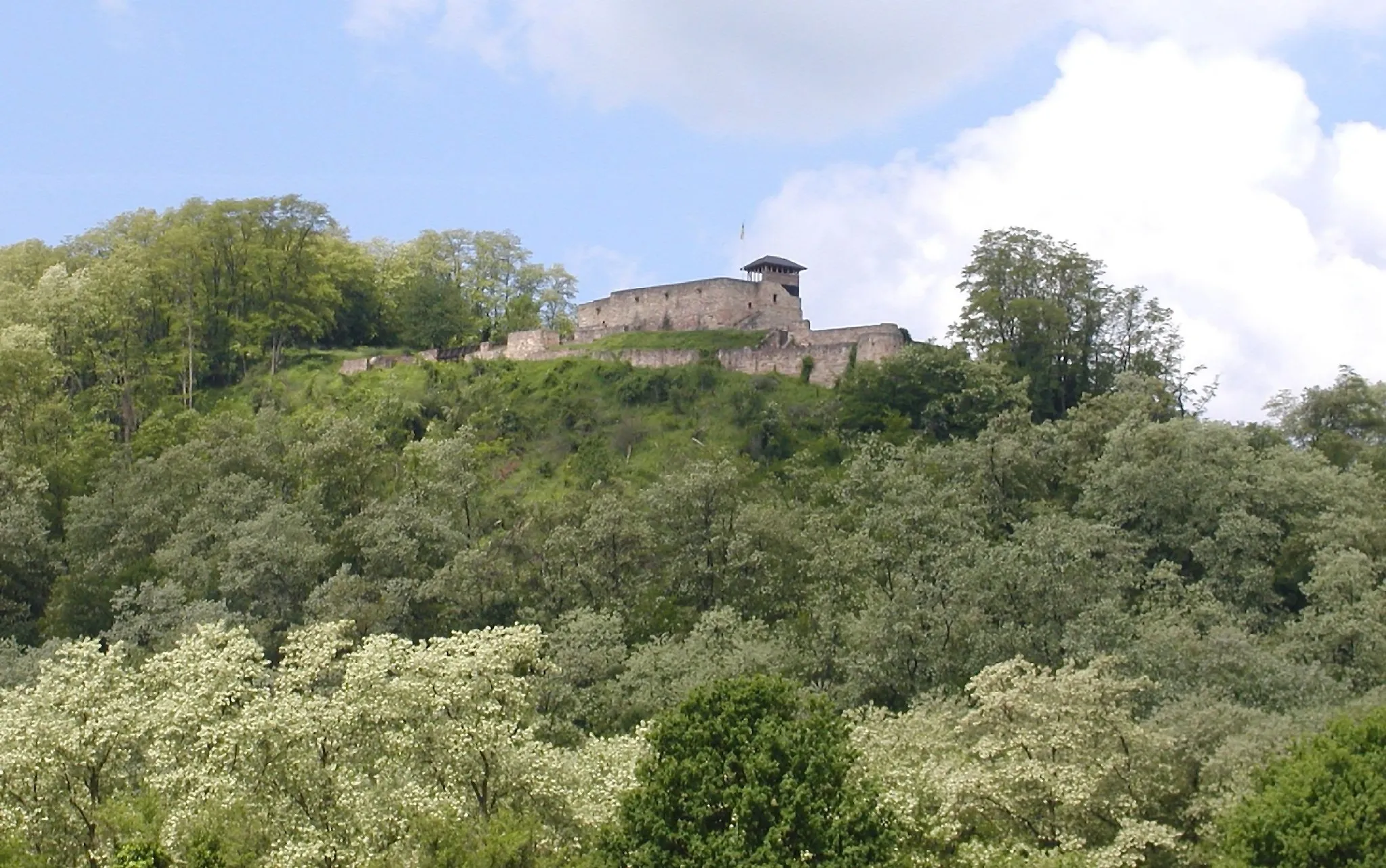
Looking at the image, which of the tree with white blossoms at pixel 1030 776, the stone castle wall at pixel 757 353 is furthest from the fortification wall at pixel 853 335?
the tree with white blossoms at pixel 1030 776

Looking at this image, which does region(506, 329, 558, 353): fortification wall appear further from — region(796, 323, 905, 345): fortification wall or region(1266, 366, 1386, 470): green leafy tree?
region(1266, 366, 1386, 470): green leafy tree

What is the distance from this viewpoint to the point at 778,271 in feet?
299

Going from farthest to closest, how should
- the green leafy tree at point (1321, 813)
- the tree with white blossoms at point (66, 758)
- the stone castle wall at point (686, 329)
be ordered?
the stone castle wall at point (686, 329) < the tree with white blossoms at point (66, 758) < the green leafy tree at point (1321, 813)

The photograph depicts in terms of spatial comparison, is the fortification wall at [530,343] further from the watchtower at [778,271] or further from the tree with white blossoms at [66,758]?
the tree with white blossoms at [66,758]

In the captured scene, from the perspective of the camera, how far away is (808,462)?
70.5 meters

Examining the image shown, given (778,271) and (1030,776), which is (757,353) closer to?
(778,271)

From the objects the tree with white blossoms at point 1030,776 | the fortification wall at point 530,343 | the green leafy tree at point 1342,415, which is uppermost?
the fortification wall at point 530,343

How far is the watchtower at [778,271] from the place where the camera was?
297 ft

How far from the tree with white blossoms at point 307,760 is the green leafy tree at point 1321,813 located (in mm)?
12597

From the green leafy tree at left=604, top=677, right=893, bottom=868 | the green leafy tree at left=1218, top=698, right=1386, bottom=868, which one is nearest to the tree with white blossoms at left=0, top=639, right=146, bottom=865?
the green leafy tree at left=604, top=677, right=893, bottom=868

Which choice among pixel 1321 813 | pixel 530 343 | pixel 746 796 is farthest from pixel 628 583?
pixel 530 343

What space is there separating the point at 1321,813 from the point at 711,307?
2422 inches

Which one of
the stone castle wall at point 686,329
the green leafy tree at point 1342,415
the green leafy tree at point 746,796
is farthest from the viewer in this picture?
the stone castle wall at point 686,329

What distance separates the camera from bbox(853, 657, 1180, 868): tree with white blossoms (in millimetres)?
32406
